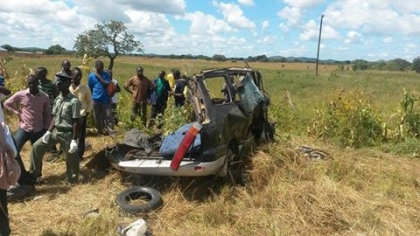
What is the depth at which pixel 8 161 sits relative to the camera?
3.89 metres

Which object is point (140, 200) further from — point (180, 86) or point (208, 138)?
point (180, 86)

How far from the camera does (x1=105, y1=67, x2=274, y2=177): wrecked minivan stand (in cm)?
531

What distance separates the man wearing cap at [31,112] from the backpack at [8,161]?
89.6 inches

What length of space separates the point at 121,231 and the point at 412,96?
7275mm

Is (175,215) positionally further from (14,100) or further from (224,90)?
(14,100)

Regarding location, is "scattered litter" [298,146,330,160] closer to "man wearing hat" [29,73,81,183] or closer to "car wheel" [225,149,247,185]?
"car wheel" [225,149,247,185]

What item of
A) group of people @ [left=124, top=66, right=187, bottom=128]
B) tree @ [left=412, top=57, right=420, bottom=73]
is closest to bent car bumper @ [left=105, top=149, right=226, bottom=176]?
group of people @ [left=124, top=66, right=187, bottom=128]

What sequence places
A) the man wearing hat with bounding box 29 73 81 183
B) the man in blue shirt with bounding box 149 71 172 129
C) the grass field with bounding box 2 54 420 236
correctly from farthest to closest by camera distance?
the man in blue shirt with bounding box 149 71 172 129 < the man wearing hat with bounding box 29 73 81 183 < the grass field with bounding box 2 54 420 236

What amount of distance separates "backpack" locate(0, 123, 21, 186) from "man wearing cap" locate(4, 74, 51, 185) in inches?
89.6

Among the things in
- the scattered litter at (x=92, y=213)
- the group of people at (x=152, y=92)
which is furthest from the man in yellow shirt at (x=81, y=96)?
the scattered litter at (x=92, y=213)

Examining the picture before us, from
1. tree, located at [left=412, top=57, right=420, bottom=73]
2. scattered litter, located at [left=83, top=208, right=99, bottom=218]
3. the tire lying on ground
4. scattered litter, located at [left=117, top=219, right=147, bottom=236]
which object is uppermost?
scattered litter, located at [left=117, top=219, right=147, bottom=236]

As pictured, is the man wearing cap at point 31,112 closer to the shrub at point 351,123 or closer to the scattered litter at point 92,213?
the scattered litter at point 92,213

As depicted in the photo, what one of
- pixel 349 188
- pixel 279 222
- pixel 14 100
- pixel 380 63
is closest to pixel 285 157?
pixel 349 188

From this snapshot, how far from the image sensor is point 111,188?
6145 mm
